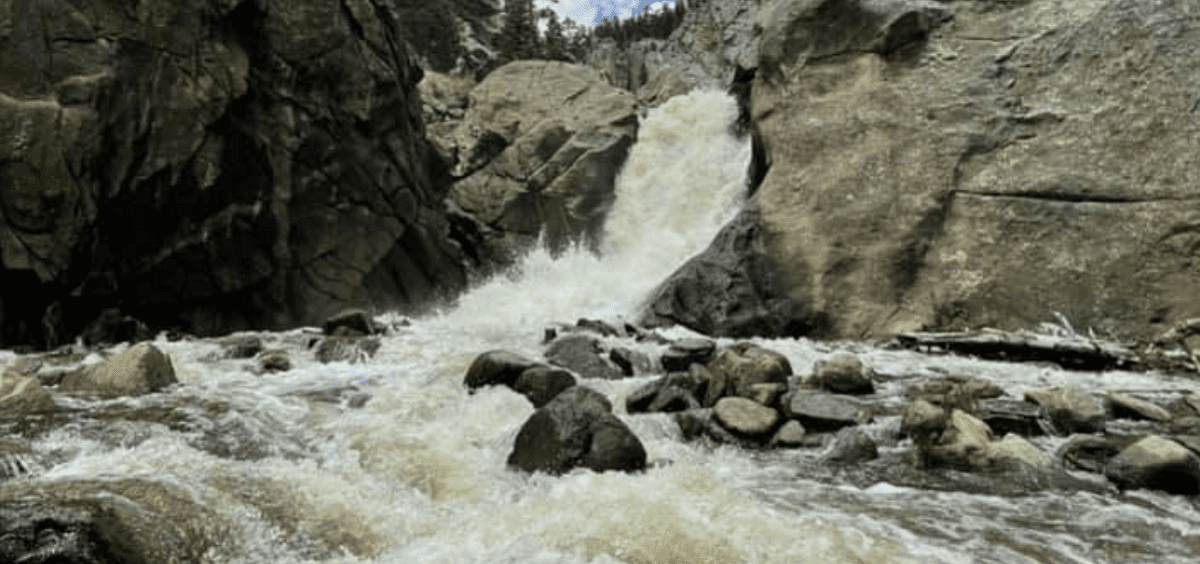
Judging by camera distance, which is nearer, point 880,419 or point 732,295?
point 880,419

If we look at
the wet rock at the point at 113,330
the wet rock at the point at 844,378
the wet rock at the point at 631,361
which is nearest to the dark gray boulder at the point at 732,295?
the wet rock at the point at 631,361

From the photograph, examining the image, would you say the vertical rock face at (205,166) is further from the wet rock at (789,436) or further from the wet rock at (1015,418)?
the wet rock at (1015,418)

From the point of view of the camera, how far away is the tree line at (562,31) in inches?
1874

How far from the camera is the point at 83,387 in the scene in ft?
30.7

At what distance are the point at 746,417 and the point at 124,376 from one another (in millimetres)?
7561

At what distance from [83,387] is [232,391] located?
1.64m

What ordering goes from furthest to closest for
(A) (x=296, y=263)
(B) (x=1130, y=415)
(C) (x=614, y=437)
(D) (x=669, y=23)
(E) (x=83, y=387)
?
(D) (x=669, y=23)
(A) (x=296, y=263)
(E) (x=83, y=387)
(B) (x=1130, y=415)
(C) (x=614, y=437)

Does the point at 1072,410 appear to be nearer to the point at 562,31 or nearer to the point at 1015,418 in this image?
the point at 1015,418

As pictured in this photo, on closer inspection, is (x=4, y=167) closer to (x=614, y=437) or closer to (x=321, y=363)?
(x=321, y=363)

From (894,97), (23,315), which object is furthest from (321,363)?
(894,97)

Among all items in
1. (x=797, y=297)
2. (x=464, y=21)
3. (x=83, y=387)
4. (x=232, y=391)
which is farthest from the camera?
(x=464, y=21)

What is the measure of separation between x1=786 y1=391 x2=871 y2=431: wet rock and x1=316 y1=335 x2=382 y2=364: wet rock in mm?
7500

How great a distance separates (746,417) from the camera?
837cm

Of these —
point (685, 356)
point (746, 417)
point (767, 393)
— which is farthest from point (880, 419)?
point (685, 356)
